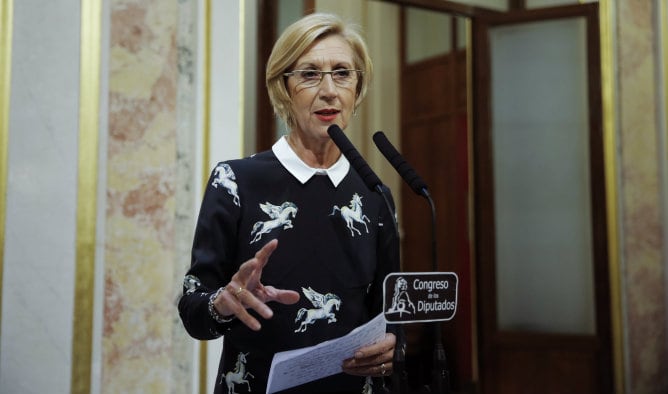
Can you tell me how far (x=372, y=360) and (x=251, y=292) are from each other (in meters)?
0.26

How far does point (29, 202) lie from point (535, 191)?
111 inches

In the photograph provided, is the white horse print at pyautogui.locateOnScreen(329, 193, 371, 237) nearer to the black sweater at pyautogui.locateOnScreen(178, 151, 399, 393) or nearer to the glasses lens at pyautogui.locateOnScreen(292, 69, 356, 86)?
the black sweater at pyautogui.locateOnScreen(178, 151, 399, 393)

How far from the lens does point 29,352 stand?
257cm

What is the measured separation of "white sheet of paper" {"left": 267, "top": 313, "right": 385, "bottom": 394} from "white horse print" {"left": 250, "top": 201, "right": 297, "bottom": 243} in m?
0.23

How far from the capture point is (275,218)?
1.22 m

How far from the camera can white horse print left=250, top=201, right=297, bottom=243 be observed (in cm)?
121

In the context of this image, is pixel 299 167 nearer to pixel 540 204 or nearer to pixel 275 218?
pixel 275 218

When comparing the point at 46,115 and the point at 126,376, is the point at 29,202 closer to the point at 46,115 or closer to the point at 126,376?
the point at 46,115

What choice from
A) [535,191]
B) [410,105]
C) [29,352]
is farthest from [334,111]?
[410,105]

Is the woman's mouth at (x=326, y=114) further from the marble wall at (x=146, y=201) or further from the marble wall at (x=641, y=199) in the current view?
the marble wall at (x=641, y=199)

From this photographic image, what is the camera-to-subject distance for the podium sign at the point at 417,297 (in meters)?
0.96

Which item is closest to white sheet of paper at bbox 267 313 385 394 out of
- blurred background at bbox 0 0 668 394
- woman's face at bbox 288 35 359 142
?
woman's face at bbox 288 35 359 142

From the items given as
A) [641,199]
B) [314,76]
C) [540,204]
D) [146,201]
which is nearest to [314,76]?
[314,76]

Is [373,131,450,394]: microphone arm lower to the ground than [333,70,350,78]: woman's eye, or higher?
lower
